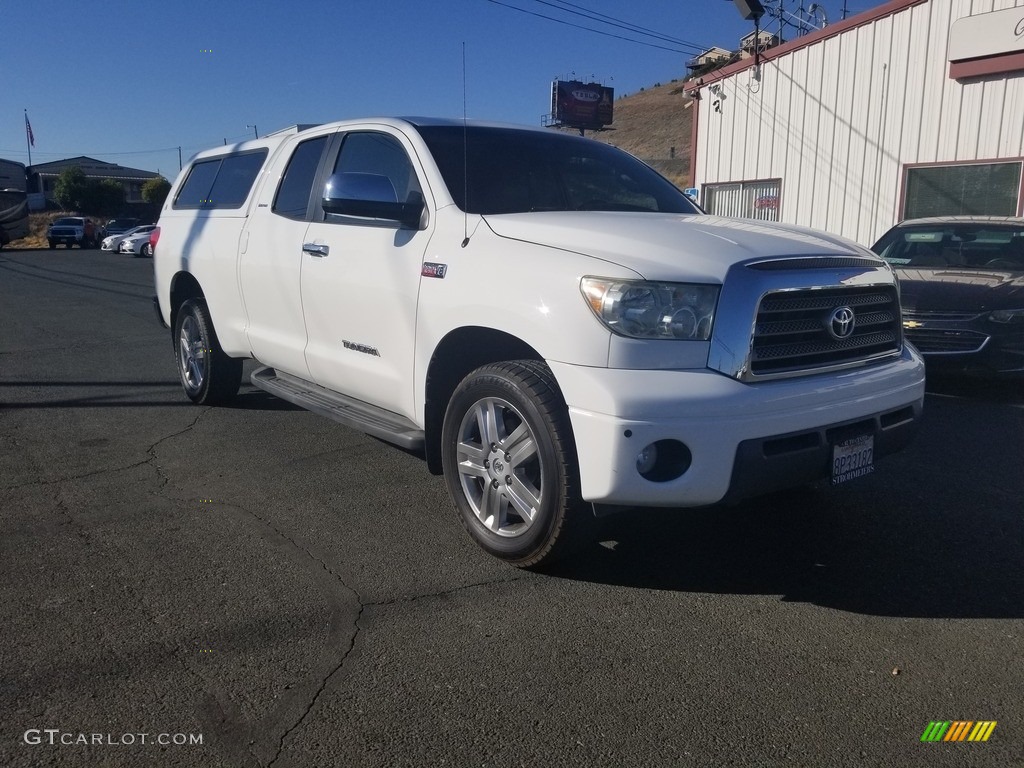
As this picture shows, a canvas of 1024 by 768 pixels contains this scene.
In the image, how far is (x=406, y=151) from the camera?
4.68 m

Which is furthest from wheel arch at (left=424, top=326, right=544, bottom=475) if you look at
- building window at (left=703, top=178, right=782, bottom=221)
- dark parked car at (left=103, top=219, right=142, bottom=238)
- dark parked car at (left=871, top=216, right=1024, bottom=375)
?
dark parked car at (left=103, top=219, right=142, bottom=238)

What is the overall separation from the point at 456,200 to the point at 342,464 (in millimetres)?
1996

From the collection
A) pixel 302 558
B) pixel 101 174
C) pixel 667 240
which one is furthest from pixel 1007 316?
pixel 101 174

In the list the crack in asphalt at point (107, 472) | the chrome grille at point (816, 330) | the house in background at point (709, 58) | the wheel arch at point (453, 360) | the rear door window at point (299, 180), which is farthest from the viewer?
the house in background at point (709, 58)

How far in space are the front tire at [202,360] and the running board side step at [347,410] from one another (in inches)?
29.7

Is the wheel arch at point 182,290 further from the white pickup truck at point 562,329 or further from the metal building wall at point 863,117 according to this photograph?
the metal building wall at point 863,117

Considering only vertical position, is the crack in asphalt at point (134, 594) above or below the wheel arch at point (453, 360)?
below

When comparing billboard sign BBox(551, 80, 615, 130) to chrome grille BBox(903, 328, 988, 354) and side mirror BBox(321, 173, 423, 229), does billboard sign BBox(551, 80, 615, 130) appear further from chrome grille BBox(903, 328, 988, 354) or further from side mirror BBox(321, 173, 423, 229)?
side mirror BBox(321, 173, 423, 229)

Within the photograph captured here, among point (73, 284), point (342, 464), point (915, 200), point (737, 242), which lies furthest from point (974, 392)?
point (73, 284)

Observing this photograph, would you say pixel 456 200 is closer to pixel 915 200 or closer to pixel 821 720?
pixel 821 720

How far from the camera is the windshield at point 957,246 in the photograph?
8.09 metres

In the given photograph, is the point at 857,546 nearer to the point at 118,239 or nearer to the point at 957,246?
the point at 957,246

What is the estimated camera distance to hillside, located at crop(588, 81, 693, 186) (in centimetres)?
7562

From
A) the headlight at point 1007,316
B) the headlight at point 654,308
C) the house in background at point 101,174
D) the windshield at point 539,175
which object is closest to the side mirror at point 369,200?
the windshield at point 539,175
